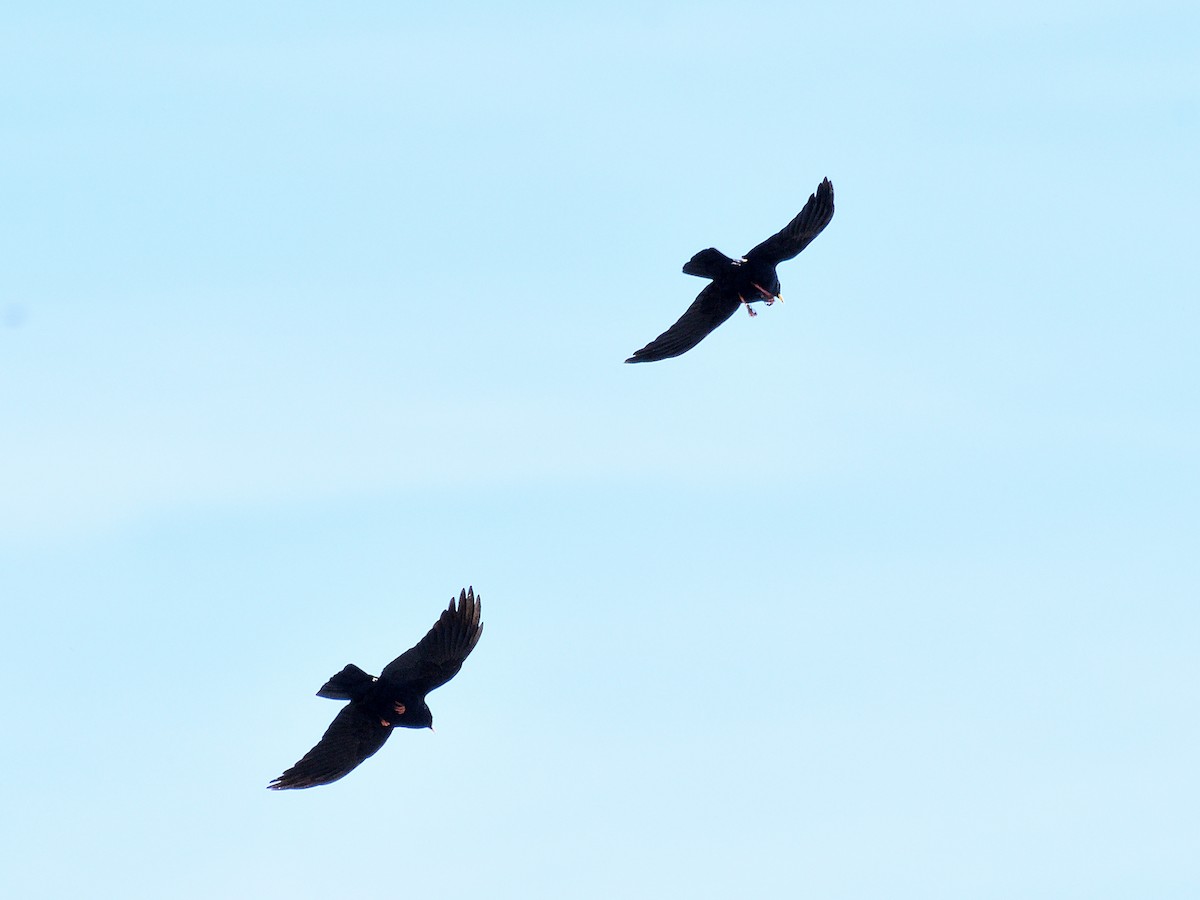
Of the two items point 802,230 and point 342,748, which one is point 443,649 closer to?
point 342,748

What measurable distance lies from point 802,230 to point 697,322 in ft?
8.38

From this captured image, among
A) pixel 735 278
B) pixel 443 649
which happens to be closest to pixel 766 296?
pixel 735 278

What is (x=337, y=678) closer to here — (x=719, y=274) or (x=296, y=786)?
(x=296, y=786)

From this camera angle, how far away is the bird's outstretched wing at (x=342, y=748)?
3591 centimetres

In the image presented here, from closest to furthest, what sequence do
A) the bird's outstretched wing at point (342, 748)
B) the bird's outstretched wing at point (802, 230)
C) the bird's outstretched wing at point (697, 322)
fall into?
the bird's outstretched wing at point (342, 748)
the bird's outstretched wing at point (802, 230)
the bird's outstretched wing at point (697, 322)

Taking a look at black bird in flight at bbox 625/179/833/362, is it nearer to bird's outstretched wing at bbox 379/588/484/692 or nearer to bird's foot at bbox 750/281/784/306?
bird's foot at bbox 750/281/784/306

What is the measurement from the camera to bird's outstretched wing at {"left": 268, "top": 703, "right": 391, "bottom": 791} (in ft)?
118

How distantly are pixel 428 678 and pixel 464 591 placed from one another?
1487 mm

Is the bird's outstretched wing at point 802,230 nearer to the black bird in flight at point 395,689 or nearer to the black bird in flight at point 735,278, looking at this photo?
the black bird in flight at point 735,278

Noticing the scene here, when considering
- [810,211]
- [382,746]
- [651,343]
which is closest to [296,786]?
[382,746]

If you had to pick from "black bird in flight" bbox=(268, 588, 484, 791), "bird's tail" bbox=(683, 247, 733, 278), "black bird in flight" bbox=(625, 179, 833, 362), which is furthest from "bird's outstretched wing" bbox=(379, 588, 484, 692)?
"bird's tail" bbox=(683, 247, 733, 278)

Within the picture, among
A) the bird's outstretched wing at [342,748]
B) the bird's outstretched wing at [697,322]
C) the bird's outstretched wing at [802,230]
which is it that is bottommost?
the bird's outstretched wing at [342,748]

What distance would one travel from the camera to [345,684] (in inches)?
1422

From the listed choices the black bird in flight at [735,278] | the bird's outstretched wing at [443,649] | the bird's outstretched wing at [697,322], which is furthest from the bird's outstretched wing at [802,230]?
the bird's outstretched wing at [443,649]
